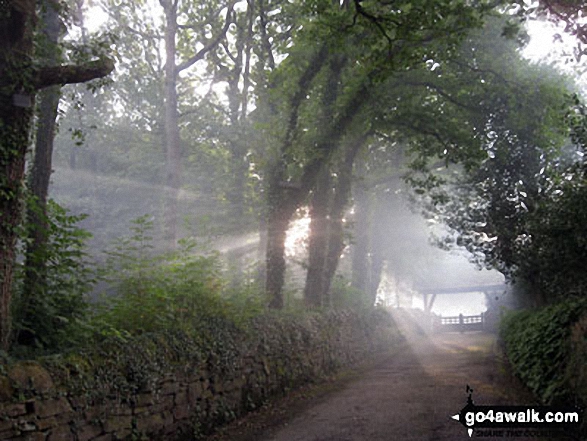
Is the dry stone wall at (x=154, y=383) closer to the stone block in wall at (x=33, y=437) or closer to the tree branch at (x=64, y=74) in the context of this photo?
the stone block in wall at (x=33, y=437)

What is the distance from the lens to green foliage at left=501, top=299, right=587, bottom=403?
27.0ft

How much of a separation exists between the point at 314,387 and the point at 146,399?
6.89 metres

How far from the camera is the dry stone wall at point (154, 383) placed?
559 centimetres

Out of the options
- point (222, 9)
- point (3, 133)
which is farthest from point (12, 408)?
point (222, 9)

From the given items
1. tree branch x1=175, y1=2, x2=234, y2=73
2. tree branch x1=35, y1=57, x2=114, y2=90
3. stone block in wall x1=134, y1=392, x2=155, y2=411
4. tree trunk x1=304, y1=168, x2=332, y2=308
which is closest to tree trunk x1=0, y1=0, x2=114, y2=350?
tree branch x1=35, y1=57, x2=114, y2=90

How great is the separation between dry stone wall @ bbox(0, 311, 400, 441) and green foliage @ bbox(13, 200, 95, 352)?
71 centimetres

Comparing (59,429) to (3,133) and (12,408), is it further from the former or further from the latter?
(3,133)

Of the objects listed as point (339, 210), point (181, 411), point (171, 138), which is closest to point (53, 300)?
point (181, 411)

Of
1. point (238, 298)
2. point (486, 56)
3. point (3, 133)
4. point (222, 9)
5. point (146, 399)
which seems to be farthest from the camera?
point (222, 9)

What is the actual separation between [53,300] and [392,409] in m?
5.95

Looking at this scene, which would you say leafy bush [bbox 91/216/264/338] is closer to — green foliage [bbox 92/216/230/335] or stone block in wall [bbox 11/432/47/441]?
green foliage [bbox 92/216/230/335]

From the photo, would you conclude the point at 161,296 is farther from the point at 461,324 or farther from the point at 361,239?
the point at 461,324

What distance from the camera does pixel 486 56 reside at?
1877 cm

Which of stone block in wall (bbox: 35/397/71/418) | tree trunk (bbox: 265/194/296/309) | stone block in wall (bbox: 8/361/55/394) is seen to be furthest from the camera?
tree trunk (bbox: 265/194/296/309)
